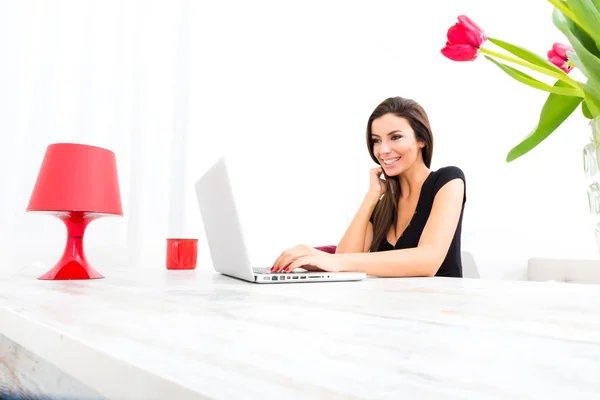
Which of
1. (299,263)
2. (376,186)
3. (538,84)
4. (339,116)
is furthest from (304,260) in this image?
(339,116)

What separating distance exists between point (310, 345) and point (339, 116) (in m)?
2.54

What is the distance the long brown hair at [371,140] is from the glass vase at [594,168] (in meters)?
1.29

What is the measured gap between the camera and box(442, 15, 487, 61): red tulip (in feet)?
1.86

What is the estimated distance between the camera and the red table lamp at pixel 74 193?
967mm

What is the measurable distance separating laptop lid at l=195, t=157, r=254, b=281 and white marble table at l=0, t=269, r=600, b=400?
28 centimetres

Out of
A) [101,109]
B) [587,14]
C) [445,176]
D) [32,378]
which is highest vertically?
[101,109]

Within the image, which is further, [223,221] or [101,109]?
[101,109]

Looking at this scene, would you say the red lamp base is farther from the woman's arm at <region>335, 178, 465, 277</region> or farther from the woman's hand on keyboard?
the woman's arm at <region>335, 178, 465, 277</region>

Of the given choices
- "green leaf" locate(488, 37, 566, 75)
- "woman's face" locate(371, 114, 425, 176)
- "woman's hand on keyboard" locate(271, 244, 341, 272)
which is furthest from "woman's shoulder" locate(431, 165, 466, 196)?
"green leaf" locate(488, 37, 566, 75)

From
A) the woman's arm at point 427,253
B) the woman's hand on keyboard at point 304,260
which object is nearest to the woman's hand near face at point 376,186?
the woman's arm at point 427,253

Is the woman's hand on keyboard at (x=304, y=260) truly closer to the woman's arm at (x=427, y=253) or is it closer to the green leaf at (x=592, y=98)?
the woman's arm at (x=427, y=253)

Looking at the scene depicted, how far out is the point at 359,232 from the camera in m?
1.85

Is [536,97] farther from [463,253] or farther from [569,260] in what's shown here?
[463,253]

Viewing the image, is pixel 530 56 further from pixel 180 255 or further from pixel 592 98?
pixel 180 255
